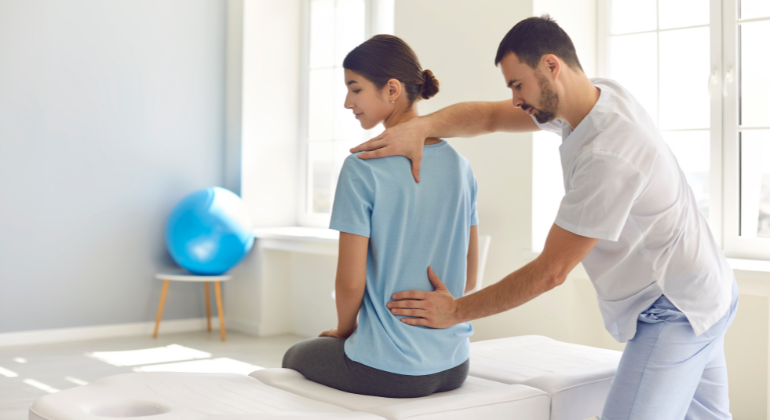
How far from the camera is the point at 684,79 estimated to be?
3174 millimetres

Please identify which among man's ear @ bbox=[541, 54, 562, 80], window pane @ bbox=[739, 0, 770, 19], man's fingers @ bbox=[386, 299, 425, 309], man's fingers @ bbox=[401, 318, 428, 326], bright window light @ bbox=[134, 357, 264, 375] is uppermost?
window pane @ bbox=[739, 0, 770, 19]

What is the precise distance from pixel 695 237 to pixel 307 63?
162 inches

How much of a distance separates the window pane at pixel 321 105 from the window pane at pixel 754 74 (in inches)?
109

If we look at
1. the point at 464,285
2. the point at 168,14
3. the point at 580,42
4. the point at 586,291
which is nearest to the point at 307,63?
the point at 168,14

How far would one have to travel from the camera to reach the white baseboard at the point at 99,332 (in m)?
4.06

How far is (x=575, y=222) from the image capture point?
130 cm

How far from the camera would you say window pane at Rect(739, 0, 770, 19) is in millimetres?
2963

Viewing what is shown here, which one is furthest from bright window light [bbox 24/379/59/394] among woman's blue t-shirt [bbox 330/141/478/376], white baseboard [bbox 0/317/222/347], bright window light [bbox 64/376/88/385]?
woman's blue t-shirt [bbox 330/141/478/376]

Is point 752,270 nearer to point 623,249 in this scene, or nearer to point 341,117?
point 623,249

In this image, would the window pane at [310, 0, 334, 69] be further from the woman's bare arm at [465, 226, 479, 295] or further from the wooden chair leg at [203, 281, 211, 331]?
the woman's bare arm at [465, 226, 479, 295]

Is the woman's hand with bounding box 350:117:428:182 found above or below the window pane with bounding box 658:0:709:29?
below

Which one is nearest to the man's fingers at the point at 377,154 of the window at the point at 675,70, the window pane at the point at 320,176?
the window at the point at 675,70

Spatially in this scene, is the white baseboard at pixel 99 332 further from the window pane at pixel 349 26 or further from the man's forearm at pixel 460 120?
the man's forearm at pixel 460 120

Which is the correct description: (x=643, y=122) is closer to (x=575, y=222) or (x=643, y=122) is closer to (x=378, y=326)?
(x=575, y=222)
